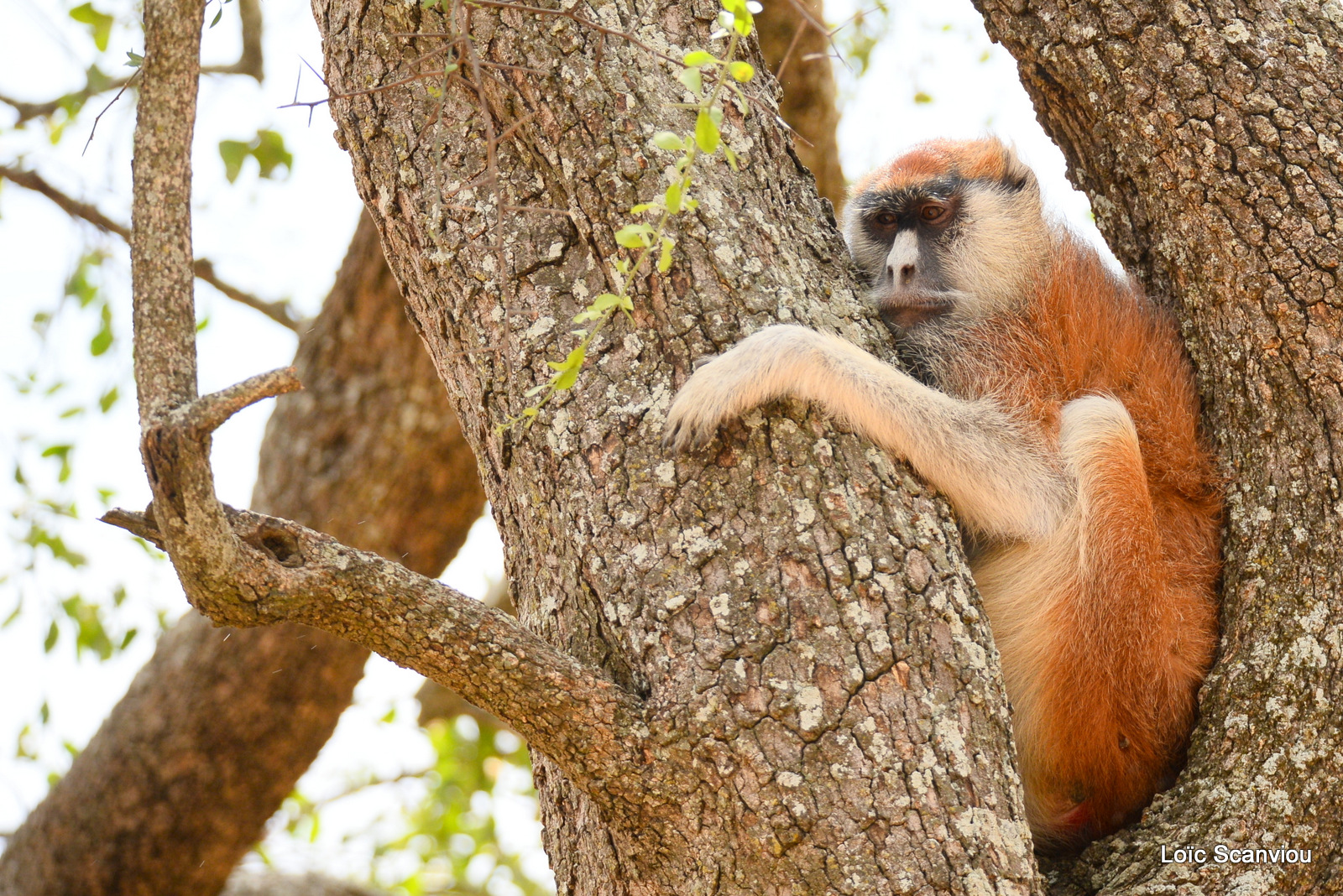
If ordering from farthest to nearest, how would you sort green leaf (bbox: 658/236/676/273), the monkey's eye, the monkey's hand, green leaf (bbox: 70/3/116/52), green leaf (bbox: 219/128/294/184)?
1. green leaf (bbox: 219/128/294/184)
2. green leaf (bbox: 70/3/116/52)
3. the monkey's eye
4. the monkey's hand
5. green leaf (bbox: 658/236/676/273)

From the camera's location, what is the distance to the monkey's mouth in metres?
3.12

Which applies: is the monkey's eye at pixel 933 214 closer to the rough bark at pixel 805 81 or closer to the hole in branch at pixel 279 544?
the rough bark at pixel 805 81

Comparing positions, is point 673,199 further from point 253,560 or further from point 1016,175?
point 1016,175

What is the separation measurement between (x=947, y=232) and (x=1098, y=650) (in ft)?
4.51

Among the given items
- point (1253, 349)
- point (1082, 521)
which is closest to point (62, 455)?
point (1082, 521)

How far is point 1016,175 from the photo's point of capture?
3.54 m

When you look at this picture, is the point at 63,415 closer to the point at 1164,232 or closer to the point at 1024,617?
the point at 1024,617

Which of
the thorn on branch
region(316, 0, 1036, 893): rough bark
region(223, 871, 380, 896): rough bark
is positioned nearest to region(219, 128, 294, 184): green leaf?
region(316, 0, 1036, 893): rough bark

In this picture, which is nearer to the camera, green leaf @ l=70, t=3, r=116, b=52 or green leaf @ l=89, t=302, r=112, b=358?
green leaf @ l=70, t=3, r=116, b=52

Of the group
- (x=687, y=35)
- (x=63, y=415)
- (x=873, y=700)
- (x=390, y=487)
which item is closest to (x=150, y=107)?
(x=687, y=35)

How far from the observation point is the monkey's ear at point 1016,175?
3496 millimetres

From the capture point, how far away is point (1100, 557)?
261 centimetres

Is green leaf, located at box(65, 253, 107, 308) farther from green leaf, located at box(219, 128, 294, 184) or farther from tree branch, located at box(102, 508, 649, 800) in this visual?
tree branch, located at box(102, 508, 649, 800)

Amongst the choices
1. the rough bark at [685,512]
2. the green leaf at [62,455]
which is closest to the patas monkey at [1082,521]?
the rough bark at [685,512]
